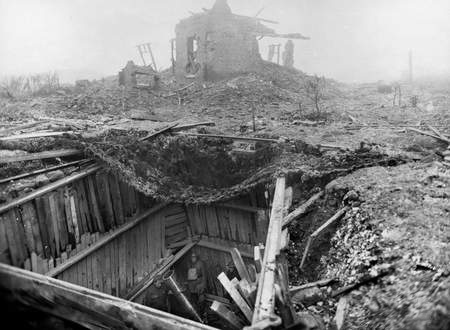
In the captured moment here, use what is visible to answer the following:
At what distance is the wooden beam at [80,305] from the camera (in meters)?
3.32

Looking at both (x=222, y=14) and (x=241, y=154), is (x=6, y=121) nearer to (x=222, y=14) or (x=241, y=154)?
(x=241, y=154)

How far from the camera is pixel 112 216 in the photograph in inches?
274

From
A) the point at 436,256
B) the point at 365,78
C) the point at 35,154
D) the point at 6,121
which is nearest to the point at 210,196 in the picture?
the point at 35,154

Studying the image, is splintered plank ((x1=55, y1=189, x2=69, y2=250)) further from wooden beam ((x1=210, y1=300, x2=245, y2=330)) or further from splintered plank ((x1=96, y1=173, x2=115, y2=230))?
wooden beam ((x1=210, y1=300, x2=245, y2=330))

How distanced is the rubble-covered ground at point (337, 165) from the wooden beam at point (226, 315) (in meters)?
0.61

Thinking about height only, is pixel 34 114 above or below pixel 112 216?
above

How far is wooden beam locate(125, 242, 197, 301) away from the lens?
731cm

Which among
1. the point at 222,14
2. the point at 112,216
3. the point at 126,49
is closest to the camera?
the point at 112,216

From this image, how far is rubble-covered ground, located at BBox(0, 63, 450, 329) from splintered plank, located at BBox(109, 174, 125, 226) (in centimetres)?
43

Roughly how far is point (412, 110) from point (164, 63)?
31992 mm

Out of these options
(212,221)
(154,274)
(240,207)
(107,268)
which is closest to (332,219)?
(240,207)

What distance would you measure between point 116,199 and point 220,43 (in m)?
11.7

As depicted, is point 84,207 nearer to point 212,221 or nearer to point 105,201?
point 105,201

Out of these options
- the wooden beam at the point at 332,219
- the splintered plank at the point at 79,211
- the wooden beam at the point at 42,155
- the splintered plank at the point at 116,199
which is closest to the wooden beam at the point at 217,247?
the splintered plank at the point at 116,199
